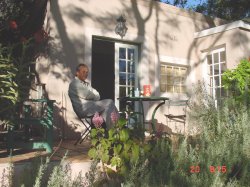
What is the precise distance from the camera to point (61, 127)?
6059 mm

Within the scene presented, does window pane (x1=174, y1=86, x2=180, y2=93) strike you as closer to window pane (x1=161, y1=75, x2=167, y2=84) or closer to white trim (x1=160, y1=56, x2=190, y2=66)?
window pane (x1=161, y1=75, x2=167, y2=84)

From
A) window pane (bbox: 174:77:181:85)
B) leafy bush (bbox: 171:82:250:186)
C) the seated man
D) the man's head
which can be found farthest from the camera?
window pane (bbox: 174:77:181:85)

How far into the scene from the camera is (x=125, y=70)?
24.1 ft

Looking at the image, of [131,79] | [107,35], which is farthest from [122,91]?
[107,35]

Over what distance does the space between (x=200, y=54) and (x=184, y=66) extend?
62 cm

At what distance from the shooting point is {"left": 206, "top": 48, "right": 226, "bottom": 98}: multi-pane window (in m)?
8.17

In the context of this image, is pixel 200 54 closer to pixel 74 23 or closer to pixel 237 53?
pixel 237 53

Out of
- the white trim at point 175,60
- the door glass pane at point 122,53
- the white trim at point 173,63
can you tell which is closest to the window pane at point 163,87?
the white trim at point 173,63

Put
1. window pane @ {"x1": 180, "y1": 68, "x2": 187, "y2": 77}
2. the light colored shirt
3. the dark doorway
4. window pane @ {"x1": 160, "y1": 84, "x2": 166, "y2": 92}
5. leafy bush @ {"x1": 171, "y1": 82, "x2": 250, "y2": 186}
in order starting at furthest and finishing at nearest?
1. the dark doorway
2. window pane @ {"x1": 180, "y1": 68, "x2": 187, "y2": 77}
3. window pane @ {"x1": 160, "y1": 84, "x2": 166, "y2": 92}
4. the light colored shirt
5. leafy bush @ {"x1": 171, "y1": 82, "x2": 250, "y2": 186}

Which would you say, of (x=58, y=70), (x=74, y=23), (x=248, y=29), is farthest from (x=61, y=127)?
(x=248, y=29)

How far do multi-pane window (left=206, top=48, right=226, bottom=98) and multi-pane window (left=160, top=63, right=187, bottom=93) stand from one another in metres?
0.70

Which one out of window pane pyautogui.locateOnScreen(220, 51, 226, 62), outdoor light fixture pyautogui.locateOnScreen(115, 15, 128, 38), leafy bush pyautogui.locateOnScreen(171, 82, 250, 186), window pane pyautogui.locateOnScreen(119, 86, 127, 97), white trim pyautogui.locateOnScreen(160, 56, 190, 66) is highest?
outdoor light fixture pyautogui.locateOnScreen(115, 15, 128, 38)

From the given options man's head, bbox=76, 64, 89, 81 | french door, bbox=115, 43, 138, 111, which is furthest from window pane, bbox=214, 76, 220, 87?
man's head, bbox=76, 64, 89, 81

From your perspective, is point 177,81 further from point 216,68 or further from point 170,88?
point 216,68
